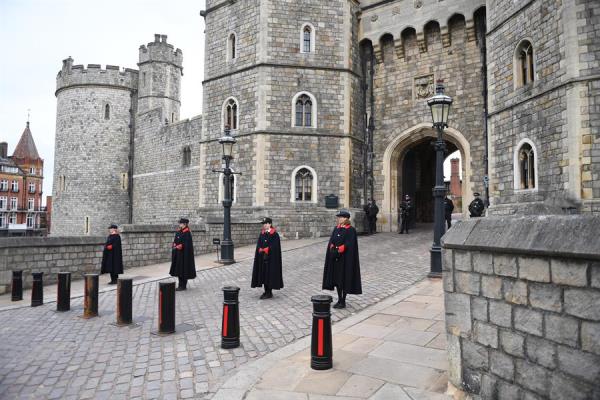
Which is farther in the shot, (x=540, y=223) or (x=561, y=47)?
(x=561, y=47)

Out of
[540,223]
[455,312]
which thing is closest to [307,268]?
[455,312]

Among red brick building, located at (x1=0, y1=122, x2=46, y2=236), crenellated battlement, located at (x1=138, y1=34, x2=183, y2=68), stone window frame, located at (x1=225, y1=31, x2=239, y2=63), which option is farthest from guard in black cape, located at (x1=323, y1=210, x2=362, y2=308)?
red brick building, located at (x1=0, y1=122, x2=46, y2=236)

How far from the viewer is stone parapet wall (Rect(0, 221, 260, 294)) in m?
10.5

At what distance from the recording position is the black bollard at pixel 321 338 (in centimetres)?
456

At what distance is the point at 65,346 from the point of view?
18.9 ft

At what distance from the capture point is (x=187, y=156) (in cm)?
2780

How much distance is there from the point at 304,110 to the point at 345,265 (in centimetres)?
1308

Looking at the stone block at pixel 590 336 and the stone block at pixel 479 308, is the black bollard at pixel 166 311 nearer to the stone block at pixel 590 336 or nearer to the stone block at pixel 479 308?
the stone block at pixel 479 308

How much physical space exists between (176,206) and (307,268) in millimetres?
18604

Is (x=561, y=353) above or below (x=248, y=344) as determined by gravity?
above

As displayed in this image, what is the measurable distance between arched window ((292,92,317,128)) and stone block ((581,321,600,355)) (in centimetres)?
1682

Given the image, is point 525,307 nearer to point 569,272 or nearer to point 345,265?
point 569,272

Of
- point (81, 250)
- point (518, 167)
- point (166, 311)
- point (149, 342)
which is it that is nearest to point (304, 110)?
point (518, 167)

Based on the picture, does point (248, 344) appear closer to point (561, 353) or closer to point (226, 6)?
point (561, 353)
